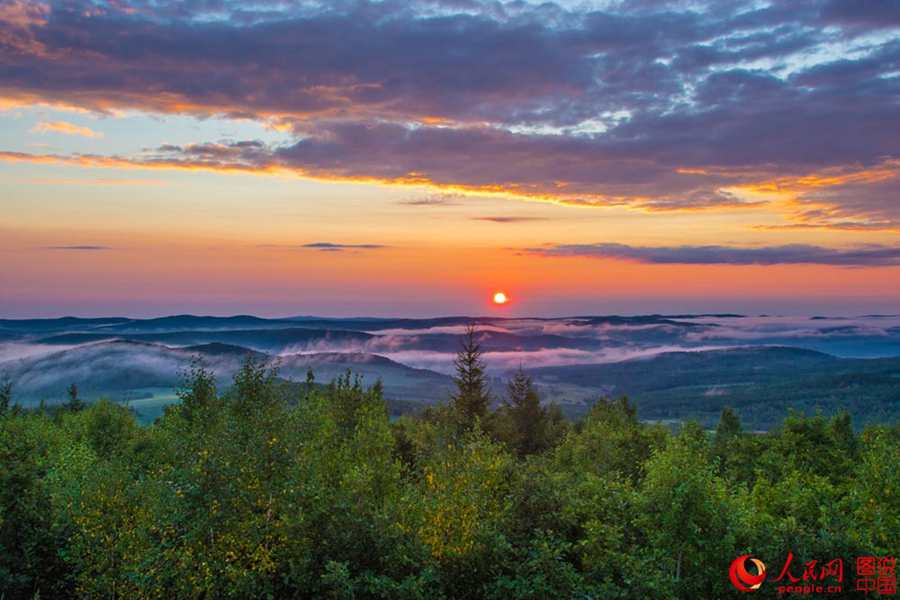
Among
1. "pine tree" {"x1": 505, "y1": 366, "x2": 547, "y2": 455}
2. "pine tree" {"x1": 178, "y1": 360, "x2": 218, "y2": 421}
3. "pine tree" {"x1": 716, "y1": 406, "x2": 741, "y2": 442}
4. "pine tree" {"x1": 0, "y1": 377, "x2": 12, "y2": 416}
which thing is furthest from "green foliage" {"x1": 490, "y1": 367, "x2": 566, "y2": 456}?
"pine tree" {"x1": 0, "y1": 377, "x2": 12, "y2": 416}

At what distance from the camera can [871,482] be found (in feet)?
144

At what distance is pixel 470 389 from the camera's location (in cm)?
9981

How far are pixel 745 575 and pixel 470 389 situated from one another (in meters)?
67.1

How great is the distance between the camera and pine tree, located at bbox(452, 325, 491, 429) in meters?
97.5

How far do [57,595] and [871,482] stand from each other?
158 ft

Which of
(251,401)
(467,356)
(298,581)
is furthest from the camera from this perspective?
(467,356)

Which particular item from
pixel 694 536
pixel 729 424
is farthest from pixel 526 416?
pixel 694 536

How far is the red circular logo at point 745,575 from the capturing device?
33.5 metres

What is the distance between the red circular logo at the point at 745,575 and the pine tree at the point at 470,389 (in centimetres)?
6051

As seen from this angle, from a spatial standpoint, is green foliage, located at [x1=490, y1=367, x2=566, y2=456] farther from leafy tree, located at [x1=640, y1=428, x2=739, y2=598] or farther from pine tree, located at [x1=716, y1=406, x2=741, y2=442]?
leafy tree, located at [x1=640, y1=428, x2=739, y2=598]

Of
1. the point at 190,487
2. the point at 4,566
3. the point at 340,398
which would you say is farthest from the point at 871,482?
the point at 340,398

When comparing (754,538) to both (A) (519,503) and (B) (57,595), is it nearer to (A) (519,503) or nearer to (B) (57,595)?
(A) (519,503)

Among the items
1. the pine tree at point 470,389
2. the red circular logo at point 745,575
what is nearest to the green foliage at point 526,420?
the pine tree at point 470,389

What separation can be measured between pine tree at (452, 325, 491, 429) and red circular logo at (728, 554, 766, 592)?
60512 mm
